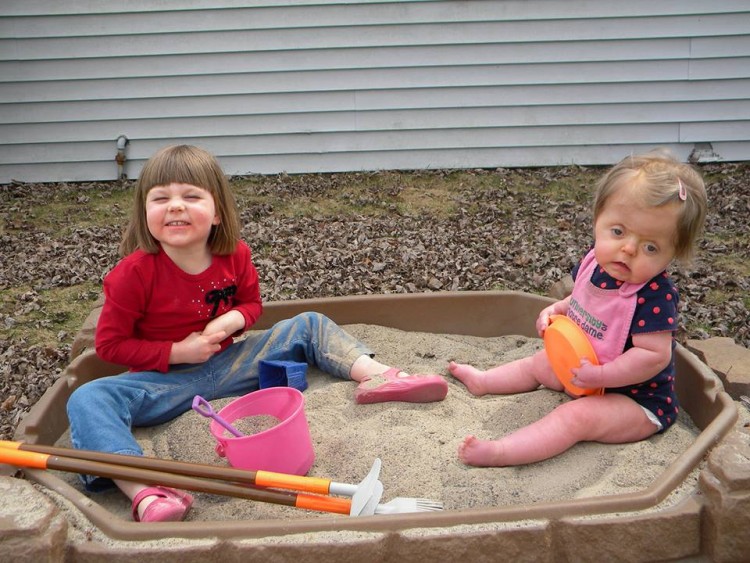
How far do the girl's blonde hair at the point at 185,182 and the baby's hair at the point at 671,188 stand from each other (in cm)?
134

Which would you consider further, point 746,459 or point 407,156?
point 407,156

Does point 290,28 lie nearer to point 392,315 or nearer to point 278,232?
point 278,232

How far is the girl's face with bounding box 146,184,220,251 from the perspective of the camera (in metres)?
2.66

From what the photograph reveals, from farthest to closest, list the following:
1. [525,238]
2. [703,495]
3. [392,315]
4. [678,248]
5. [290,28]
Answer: [290,28], [525,238], [392,315], [678,248], [703,495]

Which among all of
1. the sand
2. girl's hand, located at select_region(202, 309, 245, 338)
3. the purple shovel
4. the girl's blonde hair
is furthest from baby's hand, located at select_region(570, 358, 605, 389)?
the girl's blonde hair

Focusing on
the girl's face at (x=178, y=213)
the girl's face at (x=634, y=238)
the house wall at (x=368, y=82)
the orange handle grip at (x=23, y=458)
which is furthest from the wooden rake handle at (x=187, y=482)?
the house wall at (x=368, y=82)

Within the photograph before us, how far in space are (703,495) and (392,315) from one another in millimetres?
1717

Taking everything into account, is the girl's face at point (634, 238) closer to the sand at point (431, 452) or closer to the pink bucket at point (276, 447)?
the sand at point (431, 452)

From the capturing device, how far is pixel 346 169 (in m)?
6.89

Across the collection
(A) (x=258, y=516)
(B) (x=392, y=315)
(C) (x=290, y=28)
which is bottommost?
(A) (x=258, y=516)

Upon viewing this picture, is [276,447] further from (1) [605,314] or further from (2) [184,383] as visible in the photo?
(1) [605,314]

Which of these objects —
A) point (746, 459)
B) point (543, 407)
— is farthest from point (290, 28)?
point (746, 459)

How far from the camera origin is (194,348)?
2738 millimetres

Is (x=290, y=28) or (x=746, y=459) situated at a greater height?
(x=290, y=28)
